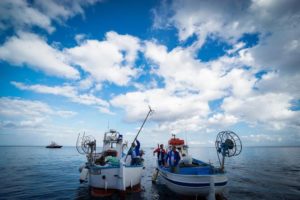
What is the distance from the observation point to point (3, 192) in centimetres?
1819

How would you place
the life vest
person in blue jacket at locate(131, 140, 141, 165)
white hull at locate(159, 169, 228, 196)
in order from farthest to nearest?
the life vest → person in blue jacket at locate(131, 140, 141, 165) → white hull at locate(159, 169, 228, 196)

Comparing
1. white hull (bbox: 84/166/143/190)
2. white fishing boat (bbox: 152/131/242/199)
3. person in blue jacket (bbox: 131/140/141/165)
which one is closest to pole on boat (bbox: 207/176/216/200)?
white fishing boat (bbox: 152/131/242/199)

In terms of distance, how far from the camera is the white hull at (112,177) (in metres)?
14.1

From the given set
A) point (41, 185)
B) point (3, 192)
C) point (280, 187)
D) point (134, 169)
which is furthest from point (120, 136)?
point (280, 187)

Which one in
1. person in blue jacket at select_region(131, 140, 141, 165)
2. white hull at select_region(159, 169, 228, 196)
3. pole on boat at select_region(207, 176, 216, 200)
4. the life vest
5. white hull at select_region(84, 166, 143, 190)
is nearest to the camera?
pole on boat at select_region(207, 176, 216, 200)

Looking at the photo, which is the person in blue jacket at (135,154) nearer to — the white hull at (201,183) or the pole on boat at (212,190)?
the white hull at (201,183)

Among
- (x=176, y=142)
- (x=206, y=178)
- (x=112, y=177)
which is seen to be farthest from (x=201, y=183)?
(x=176, y=142)

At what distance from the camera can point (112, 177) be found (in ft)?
47.3

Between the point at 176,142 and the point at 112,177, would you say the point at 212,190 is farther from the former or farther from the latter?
the point at 176,142

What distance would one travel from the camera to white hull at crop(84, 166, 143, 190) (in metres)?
14.1

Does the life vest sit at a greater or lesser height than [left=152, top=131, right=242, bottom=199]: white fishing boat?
greater

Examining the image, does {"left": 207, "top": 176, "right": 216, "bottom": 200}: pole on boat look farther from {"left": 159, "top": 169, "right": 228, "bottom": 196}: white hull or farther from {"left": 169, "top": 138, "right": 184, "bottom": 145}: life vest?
{"left": 169, "top": 138, "right": 184, "bottom": 145}: life vest

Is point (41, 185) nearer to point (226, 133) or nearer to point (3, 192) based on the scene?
point (3, 192)

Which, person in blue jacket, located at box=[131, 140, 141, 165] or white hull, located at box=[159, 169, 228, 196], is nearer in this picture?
white hull, located at box=[159, 169, 228, 196]
